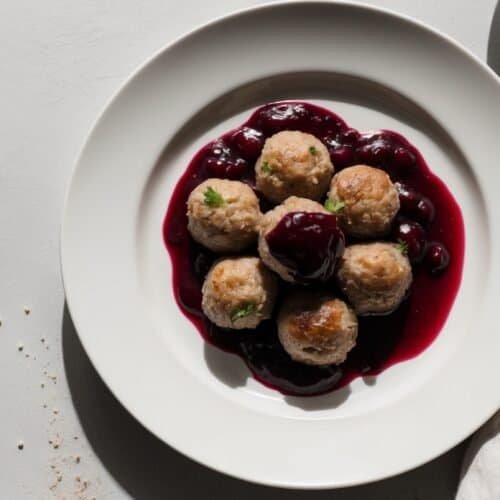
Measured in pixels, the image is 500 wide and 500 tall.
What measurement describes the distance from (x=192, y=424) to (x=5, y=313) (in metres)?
0.99

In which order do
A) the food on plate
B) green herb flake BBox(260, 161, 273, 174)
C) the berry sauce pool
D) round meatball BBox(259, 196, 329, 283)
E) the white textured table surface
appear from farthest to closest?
1. the white textured table surface
2. the berry sauce pool
3. green herb flake BBox(260, 161, 273, 174)
4. round meatball BBox(259, 196, 329, 283)
5. the food on plate

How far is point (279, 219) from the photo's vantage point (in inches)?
103

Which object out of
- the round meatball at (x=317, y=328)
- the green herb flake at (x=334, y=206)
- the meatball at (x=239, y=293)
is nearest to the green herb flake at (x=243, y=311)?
the meatball at (x=239, y=293)

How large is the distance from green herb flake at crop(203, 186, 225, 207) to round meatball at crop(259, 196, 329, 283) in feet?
0.60

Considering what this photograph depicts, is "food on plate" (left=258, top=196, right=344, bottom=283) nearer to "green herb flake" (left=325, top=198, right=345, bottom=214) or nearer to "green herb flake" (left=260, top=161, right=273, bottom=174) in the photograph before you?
"green herb flake" (left=325, top=198, right=345, bottom=214)

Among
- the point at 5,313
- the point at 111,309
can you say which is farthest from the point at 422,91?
the point at 5,313

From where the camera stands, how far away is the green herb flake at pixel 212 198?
8.89 feet

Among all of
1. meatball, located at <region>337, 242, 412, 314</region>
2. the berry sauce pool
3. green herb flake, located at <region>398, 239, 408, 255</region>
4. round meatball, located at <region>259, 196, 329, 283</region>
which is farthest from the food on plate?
the berry sauce pool

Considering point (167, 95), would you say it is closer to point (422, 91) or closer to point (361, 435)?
point (422, 91)

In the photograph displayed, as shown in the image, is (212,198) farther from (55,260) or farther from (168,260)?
(55,260)

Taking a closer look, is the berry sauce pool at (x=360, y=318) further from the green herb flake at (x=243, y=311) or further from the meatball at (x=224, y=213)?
the green herb flake at (x=243, y=311)

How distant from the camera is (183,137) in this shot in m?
3.00

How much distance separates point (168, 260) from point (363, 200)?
881 millimetres

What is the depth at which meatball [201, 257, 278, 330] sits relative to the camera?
2.70 m
